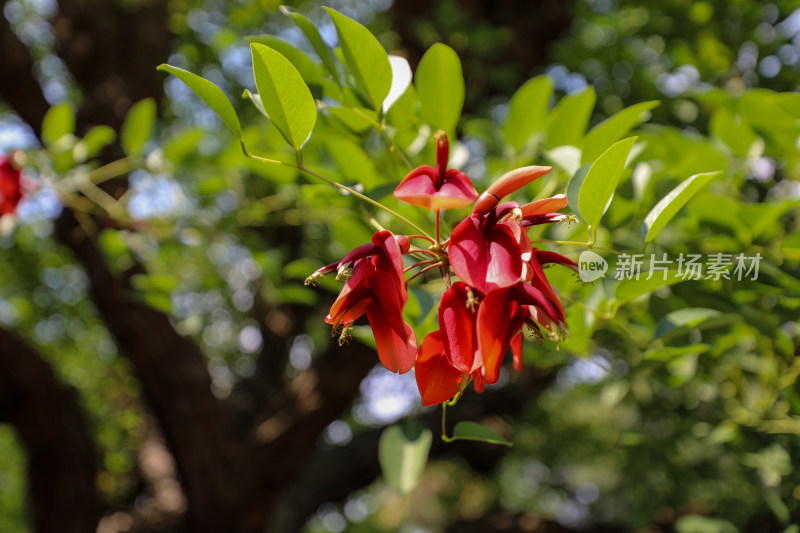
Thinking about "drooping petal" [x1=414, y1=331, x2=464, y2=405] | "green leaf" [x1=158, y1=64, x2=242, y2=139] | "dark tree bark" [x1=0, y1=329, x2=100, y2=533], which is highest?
"green leaf" [x1=158, y1=64, x2=242, y2=139]

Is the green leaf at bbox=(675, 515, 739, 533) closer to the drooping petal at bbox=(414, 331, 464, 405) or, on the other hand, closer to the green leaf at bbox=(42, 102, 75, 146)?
the drooping petal at bbox=(414, 331, 464, 405)

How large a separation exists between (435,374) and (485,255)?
97mm

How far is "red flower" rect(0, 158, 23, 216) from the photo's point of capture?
3.39 ft

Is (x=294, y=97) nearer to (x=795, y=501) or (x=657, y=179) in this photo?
(x=657, y=179)

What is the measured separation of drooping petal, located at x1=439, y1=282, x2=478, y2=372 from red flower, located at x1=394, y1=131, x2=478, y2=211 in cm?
5

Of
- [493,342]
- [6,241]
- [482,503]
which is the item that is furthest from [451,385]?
Result: [482,503]

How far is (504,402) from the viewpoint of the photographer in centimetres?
331

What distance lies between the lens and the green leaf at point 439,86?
2.24ft

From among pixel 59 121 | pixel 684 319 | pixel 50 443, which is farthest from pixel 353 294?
pixel 50 443

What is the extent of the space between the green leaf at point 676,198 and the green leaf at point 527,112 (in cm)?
37

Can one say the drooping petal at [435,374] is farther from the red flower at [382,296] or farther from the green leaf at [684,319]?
the green leaf at [684,319]

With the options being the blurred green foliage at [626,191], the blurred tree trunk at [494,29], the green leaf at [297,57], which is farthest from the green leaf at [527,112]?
the blurred tree trunk at [494,29]

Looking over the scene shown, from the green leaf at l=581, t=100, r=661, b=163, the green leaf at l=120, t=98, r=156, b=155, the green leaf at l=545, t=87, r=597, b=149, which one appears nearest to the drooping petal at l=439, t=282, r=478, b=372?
the green leaf at l=581, t=100, r=661, b=163

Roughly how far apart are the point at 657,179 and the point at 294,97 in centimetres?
52
